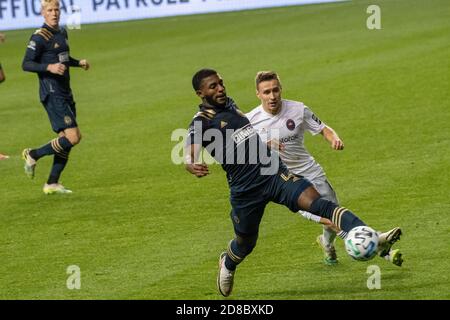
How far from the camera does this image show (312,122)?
11297mm

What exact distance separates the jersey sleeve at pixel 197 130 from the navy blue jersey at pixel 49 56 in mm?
6192

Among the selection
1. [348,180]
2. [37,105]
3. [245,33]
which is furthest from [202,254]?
[245,33]

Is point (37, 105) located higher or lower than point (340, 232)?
lower

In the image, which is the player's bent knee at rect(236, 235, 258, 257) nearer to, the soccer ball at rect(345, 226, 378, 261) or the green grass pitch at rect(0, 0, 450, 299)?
the green grass pitch at rect(0, 0, 450, 299)

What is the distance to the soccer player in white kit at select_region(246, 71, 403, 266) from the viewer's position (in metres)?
11.2

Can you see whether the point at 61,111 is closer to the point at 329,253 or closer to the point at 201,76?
the point at 329,253

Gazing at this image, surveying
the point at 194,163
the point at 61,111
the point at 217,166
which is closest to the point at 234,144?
the point at 194,163

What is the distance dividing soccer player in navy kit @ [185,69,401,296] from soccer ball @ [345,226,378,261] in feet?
2.34

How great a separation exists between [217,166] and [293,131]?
673 cm

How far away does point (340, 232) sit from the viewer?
10516 mm

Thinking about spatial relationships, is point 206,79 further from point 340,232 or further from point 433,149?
point 433,149

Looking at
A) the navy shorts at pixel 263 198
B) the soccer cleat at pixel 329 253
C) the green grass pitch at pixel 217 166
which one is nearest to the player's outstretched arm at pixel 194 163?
the navy shorts at pixel 263 198

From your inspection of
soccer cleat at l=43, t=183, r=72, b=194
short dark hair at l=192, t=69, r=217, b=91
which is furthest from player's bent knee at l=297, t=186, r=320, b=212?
soccer cleat at l=43, t=183, r=72, b=194

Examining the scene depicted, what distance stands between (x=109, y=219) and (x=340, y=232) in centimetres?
472
